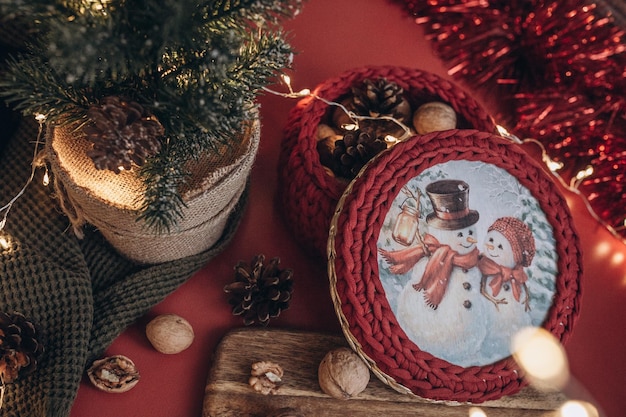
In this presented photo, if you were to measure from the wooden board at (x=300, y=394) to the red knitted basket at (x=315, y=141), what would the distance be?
14cm

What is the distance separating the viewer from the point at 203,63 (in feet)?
1.78

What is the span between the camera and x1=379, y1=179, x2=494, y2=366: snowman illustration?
71cm

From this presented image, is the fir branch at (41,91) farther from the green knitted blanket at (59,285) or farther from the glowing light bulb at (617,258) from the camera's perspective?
the glowing light bulb at (617,258)

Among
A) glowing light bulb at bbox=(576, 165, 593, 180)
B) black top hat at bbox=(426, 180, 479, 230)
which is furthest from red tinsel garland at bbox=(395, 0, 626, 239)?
black top hat at bbox=(426, 180, 479, 230)

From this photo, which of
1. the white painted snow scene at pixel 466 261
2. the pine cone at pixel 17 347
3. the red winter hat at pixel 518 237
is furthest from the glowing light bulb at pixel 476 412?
the pine cone at pixel 17 347

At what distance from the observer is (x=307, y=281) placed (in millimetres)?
865

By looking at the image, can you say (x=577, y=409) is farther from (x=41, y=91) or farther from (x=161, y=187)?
(x=41, y=91)

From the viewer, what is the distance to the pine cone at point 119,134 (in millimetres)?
533

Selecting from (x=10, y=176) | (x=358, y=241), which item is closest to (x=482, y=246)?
(x=358, y=241)

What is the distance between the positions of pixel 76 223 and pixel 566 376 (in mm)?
736

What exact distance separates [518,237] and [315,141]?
1.02 ft

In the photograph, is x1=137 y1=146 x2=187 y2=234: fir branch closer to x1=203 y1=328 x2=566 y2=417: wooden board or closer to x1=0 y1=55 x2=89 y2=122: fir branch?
x1=0 y1=55 x2=89 y2=122: fir branch

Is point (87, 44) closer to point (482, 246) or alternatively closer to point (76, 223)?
point (76, 223)

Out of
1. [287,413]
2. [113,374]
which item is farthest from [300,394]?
[113,374]
